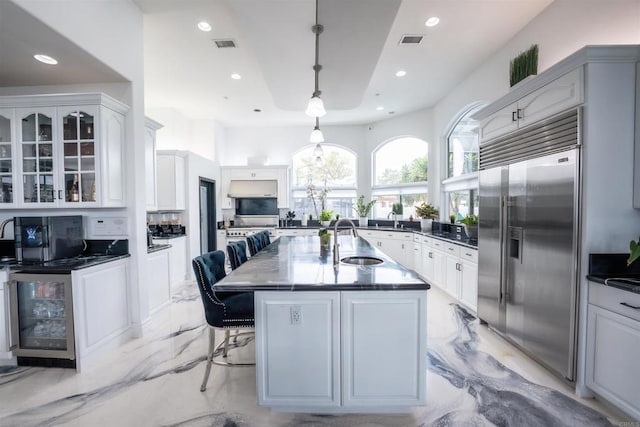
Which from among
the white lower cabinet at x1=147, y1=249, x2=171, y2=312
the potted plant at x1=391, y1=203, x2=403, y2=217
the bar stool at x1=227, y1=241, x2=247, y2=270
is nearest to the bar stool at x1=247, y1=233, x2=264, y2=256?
the bar stool at x1=227, y1=241, x2=247, y2=270

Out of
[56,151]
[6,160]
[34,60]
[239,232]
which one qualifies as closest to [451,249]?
[239,232]

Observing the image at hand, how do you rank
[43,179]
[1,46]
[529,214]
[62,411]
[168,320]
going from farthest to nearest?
[168,320]
[43,179]
[529,214]
[1,46]
[62,411]

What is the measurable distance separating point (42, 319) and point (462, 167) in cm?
575

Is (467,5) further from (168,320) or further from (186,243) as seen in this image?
(186,243)

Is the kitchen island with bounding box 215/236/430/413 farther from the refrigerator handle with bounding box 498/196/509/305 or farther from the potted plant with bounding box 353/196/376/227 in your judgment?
the potted plant with bounding box 353/196/376/227

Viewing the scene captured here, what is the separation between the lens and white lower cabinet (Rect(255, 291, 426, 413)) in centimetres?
166

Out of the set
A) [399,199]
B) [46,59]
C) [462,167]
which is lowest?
[399,199]

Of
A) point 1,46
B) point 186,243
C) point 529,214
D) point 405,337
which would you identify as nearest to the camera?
Result: point 405,337

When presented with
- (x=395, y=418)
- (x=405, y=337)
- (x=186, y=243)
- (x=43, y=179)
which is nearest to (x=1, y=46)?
(x=43, y=179)

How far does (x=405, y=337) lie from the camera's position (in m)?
1.66

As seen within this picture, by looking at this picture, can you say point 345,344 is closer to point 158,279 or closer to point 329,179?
point 158,279

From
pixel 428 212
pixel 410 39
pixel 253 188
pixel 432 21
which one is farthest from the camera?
pixel 253 188

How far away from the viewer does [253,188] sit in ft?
21.1

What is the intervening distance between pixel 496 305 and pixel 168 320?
12.1 ft
